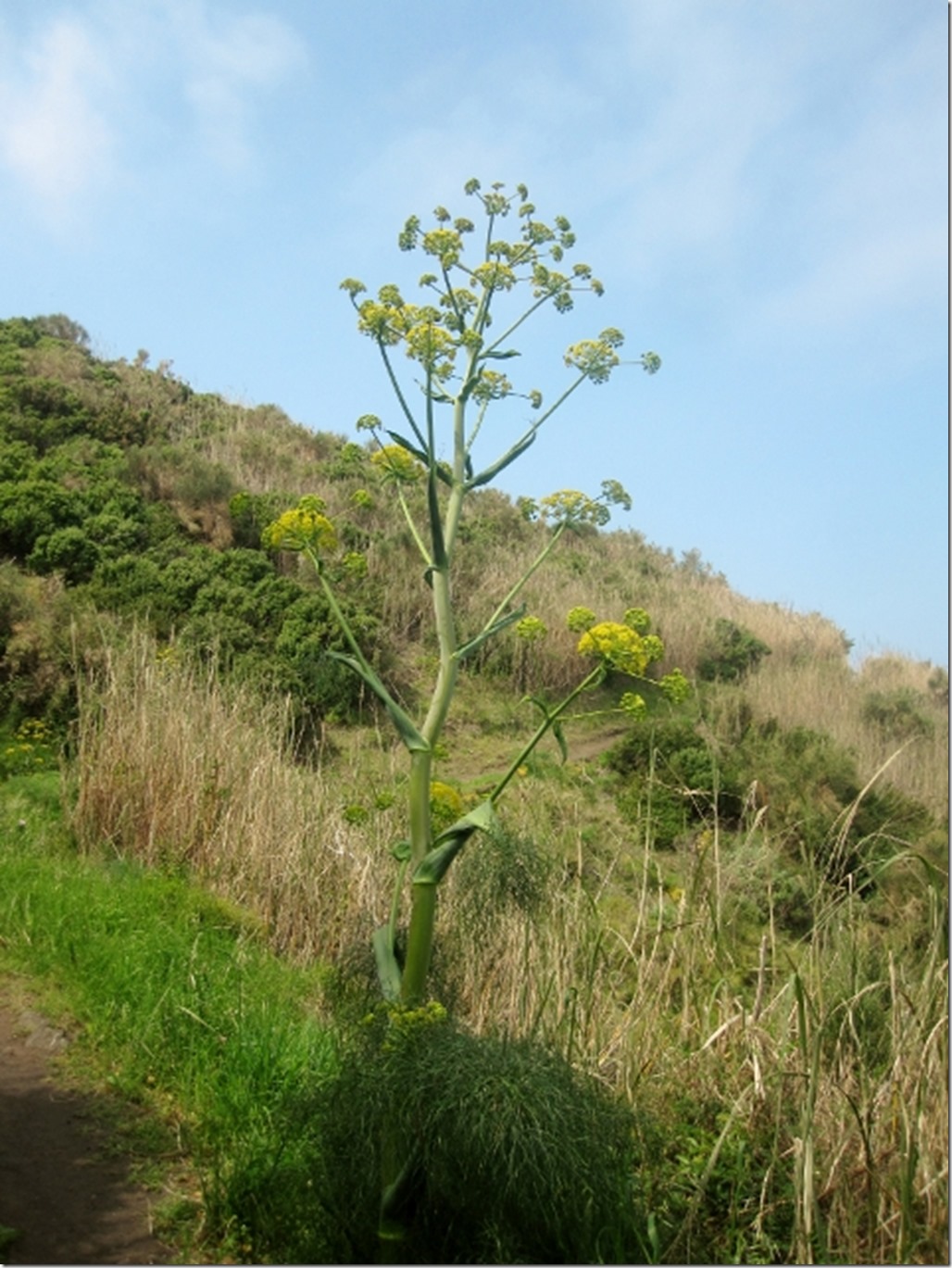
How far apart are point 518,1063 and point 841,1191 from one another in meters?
1.14

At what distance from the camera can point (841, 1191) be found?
3363 mm

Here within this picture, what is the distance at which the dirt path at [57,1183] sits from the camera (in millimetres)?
3416

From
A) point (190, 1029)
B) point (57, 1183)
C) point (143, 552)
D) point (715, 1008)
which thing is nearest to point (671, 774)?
point (715, 1008)

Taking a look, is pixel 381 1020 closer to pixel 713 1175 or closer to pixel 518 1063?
pixel 518 1063

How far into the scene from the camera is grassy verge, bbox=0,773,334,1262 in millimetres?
3520

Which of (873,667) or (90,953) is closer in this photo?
(90,953)

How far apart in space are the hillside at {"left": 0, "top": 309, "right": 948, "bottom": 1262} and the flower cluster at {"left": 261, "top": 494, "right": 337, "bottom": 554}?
232mm

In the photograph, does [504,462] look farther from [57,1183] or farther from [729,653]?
[729,653]

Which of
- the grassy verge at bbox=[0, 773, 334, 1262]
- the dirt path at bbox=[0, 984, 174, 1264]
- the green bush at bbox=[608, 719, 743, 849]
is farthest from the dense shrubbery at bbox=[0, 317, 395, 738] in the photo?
the dirt path at bbox=[0, 984, 174, 1264]

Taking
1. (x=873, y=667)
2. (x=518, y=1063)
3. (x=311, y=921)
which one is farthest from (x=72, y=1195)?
(x=873, y=667)

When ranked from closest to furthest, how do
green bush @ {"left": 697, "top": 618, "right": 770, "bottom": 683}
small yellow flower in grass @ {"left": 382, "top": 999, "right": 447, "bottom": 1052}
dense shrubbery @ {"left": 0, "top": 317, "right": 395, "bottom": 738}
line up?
small yellow flower in grass @ {"left": 382, "top": 999, "right": 447, "bottom": 1052}, dense shrubbery @ {"left": 0, "top": 317, "right": 395, "bottom": 738}, green bush @ {"left": 697, "top": 618, "right": 770, "bottom": 683}

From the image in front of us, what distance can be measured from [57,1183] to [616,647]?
8.19 ft

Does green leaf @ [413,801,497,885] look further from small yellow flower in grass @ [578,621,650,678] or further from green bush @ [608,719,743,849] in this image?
green bush @ [608,719,743,849]

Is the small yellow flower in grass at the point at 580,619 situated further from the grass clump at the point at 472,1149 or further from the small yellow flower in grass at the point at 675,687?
the grass clump at the point at 472,1149
